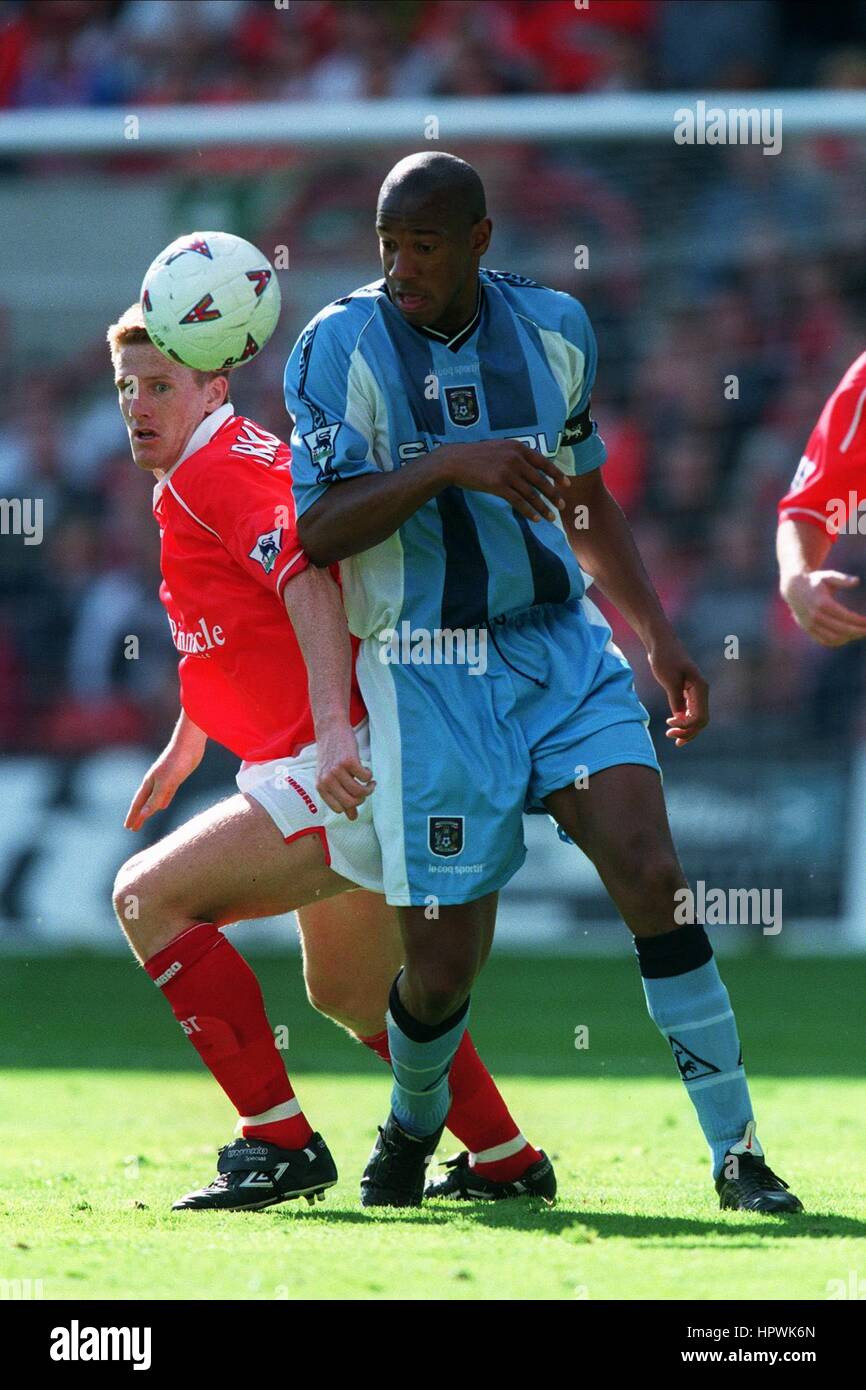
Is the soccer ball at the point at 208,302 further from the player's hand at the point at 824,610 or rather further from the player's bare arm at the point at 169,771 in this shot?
the player's hand at the point at 824,610

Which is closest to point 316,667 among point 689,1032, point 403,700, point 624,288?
point 403,700

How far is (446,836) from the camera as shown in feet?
14.7

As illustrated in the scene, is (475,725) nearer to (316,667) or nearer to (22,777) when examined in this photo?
(316,667)

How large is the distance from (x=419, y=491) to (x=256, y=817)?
0.89m

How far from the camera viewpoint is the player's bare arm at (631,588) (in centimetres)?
488

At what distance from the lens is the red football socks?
4.96m

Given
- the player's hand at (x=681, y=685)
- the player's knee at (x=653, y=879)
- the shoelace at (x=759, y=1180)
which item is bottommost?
the shoelace at (x=759, y=1180)

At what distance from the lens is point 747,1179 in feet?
14.7

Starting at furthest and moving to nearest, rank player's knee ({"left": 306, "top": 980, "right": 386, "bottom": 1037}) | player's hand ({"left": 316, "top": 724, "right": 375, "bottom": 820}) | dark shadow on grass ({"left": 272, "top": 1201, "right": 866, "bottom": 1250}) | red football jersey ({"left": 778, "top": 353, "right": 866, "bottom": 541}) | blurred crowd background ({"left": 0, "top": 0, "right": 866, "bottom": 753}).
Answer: blurred crowd background ({"left": 0, "top": 0, "right": 866, "bottom": 753}), player's knee ({"left": 306, "top": 980, "right": 386, "bottom": 1037}), red football jersey ({"left": 778, "top": 353, "right": 866, "bottom": 541}), player's hand ({"left": 316, "top": 724, "right": 375, "bottom": 820}), dark shadow on grass ({"left": 272, "top": 1201, "right": 866, "bottom": 1250})

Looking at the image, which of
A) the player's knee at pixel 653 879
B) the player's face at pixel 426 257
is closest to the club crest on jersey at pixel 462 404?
the player's face at pixel 426 257

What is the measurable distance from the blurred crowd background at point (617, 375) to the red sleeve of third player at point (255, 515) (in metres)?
6.02

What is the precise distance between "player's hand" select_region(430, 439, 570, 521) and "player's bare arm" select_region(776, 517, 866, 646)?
0.70m

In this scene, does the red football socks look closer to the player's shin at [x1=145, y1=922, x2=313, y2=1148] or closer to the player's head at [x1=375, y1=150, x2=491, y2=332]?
the player's shin at [x1=145, y1=922, x2=313, y2=1148]

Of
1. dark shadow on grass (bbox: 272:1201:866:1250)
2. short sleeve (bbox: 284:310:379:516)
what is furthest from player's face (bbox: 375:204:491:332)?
dark shadow on grass (bbox: 272:1201:866:1250)
